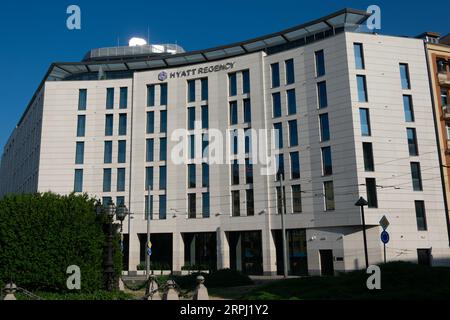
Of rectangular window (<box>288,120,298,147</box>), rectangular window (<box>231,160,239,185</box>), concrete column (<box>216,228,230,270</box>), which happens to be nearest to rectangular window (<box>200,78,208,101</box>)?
rectangular window (<box>231,160,239,185</box>)

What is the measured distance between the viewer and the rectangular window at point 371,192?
38.0m

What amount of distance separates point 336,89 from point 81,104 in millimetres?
31546

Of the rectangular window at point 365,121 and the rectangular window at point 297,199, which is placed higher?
the rectangular window at point 365,121

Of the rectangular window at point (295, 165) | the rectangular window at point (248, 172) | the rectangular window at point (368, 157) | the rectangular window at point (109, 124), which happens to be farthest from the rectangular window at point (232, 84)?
the rectangular window at point (368, 157)

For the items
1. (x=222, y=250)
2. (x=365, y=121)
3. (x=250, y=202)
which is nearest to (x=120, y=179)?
(x=222, y=250)

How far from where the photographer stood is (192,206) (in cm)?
4850

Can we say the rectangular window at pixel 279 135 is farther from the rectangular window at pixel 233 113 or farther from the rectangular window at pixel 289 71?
the rectangular window at pixel 233 113

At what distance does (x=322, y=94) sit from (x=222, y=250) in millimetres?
19471

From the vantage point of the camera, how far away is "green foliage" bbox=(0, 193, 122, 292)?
1892 centimetres

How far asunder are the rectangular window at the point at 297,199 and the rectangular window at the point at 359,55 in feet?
42.6

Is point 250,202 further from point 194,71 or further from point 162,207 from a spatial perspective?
point 194,71

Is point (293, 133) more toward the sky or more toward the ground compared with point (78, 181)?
more toward the sky

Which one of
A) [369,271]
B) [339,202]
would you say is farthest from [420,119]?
[369,271]

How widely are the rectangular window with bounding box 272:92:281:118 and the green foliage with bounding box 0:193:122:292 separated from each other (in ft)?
93.1
